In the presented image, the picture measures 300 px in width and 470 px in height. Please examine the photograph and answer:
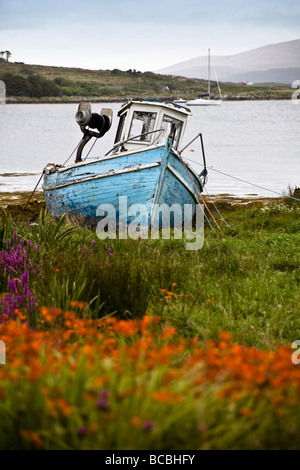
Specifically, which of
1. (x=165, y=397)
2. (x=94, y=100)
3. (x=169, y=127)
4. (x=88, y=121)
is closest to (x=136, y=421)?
(x=165, y=397)

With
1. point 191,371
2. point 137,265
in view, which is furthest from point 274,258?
point 191,371

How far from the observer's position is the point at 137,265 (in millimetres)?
6391

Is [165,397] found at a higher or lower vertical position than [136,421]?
higher

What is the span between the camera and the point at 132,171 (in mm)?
12297

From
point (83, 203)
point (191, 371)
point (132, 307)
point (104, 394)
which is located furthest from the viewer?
point (83, 203)

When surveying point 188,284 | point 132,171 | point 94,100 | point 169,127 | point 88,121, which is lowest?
point 188,284

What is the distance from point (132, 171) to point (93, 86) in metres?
163

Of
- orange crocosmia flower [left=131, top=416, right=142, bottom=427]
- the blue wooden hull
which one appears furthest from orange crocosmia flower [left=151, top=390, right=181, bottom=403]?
the blue wooden hull

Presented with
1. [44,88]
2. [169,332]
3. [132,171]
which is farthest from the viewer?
[44,88]

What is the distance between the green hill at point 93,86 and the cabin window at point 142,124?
4981 inches

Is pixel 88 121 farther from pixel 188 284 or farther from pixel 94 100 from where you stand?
pixel 94 100

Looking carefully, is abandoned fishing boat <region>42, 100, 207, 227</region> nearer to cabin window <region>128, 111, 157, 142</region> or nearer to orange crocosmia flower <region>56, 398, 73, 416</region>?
cabin window <region>128, 111, 157, 142</region>

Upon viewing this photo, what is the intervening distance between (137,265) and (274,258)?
2616 mm
